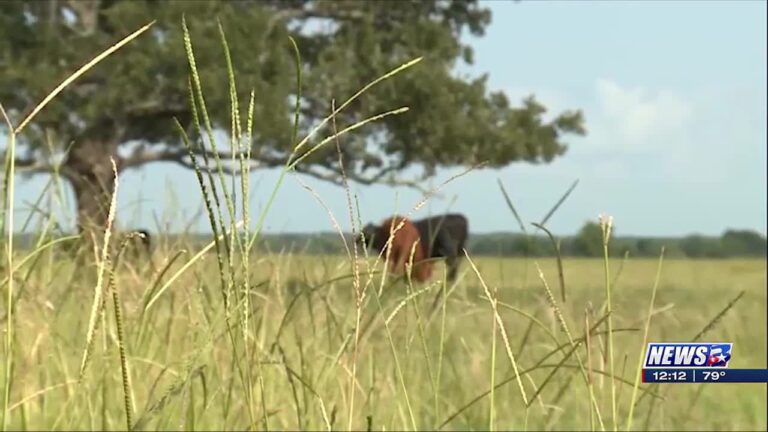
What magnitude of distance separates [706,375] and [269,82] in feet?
27.2

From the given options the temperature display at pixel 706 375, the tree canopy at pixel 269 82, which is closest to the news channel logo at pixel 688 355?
the temperature display at pixel 706 375

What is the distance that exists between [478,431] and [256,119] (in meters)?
6.39

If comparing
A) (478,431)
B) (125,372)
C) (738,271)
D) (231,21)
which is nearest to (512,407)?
(478,431)

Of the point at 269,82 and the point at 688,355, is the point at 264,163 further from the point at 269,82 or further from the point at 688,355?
the point at 688,355

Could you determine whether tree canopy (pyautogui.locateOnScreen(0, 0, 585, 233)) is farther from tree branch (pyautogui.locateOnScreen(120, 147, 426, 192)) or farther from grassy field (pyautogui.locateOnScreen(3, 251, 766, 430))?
Answer: grassy field (pyautogui.locateOnScreen(3, 251, 766, 430))

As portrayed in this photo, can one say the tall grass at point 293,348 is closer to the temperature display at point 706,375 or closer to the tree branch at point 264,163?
the temperature display at point 706,375

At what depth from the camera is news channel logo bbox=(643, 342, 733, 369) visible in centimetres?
77

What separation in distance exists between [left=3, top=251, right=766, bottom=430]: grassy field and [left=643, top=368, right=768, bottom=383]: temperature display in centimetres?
9

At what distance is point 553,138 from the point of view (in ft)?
35.4

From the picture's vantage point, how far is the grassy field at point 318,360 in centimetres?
115

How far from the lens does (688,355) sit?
778 mm

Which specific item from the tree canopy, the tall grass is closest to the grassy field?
the tall grass

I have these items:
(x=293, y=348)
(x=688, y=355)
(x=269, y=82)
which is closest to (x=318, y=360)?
(x=293, y=348)

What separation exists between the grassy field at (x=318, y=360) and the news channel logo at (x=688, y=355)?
0.28 ft
